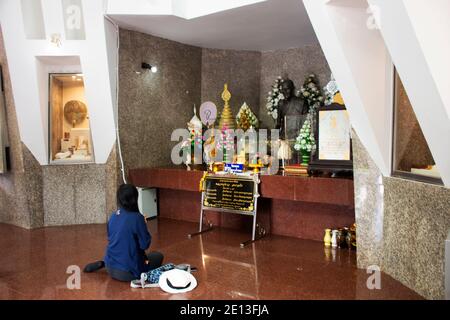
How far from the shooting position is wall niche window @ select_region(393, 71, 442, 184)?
11.1 feet

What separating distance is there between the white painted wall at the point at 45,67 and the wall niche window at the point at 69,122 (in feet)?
0.48

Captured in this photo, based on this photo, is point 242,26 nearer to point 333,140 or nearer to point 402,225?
point 333,140

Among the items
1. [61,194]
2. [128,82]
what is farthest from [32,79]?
[61,194]

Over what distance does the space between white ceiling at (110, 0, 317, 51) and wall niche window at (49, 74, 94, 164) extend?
1287 millimetres

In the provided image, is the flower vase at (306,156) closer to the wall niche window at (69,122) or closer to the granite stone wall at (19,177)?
the wall niche window at (69,122)

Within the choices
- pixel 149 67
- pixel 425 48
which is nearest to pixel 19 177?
pixel 149 67

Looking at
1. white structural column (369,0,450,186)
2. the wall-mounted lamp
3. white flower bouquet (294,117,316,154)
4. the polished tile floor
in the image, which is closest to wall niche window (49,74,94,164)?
the wall-mounted lamp

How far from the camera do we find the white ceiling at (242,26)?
5.13 meters

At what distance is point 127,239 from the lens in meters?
3.62

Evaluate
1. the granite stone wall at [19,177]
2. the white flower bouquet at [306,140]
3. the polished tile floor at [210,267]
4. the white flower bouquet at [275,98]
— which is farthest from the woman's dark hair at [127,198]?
the white flower bouquet at [275,98]

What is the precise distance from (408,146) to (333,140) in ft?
3.70

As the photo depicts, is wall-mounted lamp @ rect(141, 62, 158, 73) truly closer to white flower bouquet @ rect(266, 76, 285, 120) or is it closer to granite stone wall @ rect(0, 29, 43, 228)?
granite stone wall @ rect(0, 29, 43, 228)

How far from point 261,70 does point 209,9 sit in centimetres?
263
